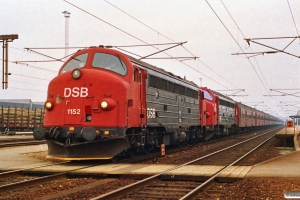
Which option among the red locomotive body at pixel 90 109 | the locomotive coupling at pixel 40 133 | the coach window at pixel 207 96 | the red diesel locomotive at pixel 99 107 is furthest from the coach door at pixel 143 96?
the coach window at pixel 207 96

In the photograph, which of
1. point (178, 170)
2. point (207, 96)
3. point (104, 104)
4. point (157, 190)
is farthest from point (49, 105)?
point (207, 96)

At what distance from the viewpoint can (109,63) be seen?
1438cm

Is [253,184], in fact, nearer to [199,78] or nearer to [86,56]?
[86,56]

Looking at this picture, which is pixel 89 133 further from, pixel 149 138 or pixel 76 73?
pixel 149 138

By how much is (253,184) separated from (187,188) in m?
1.60

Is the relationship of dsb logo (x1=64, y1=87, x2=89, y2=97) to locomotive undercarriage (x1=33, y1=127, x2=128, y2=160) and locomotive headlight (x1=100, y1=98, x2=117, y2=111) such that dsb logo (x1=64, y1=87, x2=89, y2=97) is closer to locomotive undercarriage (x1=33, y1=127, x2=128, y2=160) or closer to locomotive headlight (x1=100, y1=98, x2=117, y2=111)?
locomotive headlight (x1=100, y1=98, x2=117, y2=111)

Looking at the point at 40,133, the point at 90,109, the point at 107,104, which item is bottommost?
the point at 40,133

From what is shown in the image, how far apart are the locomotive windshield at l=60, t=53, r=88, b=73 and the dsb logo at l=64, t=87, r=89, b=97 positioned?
1.19m

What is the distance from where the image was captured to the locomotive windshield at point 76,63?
1456 centimetres

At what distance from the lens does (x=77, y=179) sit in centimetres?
1098

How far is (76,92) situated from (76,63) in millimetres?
1640

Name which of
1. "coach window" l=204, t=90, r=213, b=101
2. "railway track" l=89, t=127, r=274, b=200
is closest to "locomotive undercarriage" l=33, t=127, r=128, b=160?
"railway track" l=89, t=127, r=274, b=200

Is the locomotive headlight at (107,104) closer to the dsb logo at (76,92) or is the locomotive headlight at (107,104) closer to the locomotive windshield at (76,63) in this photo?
the dsb logo at (76,92)

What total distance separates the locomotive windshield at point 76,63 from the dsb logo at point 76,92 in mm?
1188
